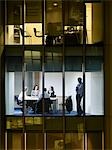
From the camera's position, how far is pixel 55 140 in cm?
2139

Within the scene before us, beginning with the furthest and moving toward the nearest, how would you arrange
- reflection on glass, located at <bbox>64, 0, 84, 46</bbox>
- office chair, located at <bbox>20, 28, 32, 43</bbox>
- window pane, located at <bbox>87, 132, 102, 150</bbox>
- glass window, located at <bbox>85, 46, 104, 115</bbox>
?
1. office chair, located at <bbox>20, 28, 32, 43</bbox>
2. reflection on glass, located at <bbox>64, 0, 84, 46</bbox>
3. glass window, located at <bbox>85, 46, 104, 115</bbox>
4. window pane, located at <bbox>87, 132, 102, 150</bbox>

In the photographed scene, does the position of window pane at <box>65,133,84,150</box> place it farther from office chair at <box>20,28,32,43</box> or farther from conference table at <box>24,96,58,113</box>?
office chair at <box>20,28,32,43</box>

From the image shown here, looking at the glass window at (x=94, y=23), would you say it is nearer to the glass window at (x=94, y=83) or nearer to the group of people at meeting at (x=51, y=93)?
the glass window at (x=94, y=83)

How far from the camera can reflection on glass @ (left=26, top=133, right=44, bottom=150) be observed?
21422mm

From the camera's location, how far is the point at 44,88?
2152 cm

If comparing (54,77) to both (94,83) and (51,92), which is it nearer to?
(51,92)

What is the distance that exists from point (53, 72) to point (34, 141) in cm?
311

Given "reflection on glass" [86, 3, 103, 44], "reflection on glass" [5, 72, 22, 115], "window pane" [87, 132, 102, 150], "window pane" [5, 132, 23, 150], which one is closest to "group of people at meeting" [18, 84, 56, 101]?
"reflection on glass" [5, 72, 22, 115]

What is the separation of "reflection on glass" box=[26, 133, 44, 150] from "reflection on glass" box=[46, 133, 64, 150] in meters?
0.31

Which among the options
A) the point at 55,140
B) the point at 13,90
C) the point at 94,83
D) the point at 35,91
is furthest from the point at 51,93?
the point at 55,140

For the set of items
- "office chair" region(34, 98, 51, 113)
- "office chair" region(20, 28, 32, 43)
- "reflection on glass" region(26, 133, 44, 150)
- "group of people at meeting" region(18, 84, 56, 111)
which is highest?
"office chair" region(20, 28, 32, 43)

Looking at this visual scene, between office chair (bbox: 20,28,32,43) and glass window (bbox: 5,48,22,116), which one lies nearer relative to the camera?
glass window (bbox: 5,48,22,116)

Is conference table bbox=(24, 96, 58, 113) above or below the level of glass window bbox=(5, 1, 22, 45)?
below

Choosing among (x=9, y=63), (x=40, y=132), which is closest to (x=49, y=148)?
(x=40, y=132)
